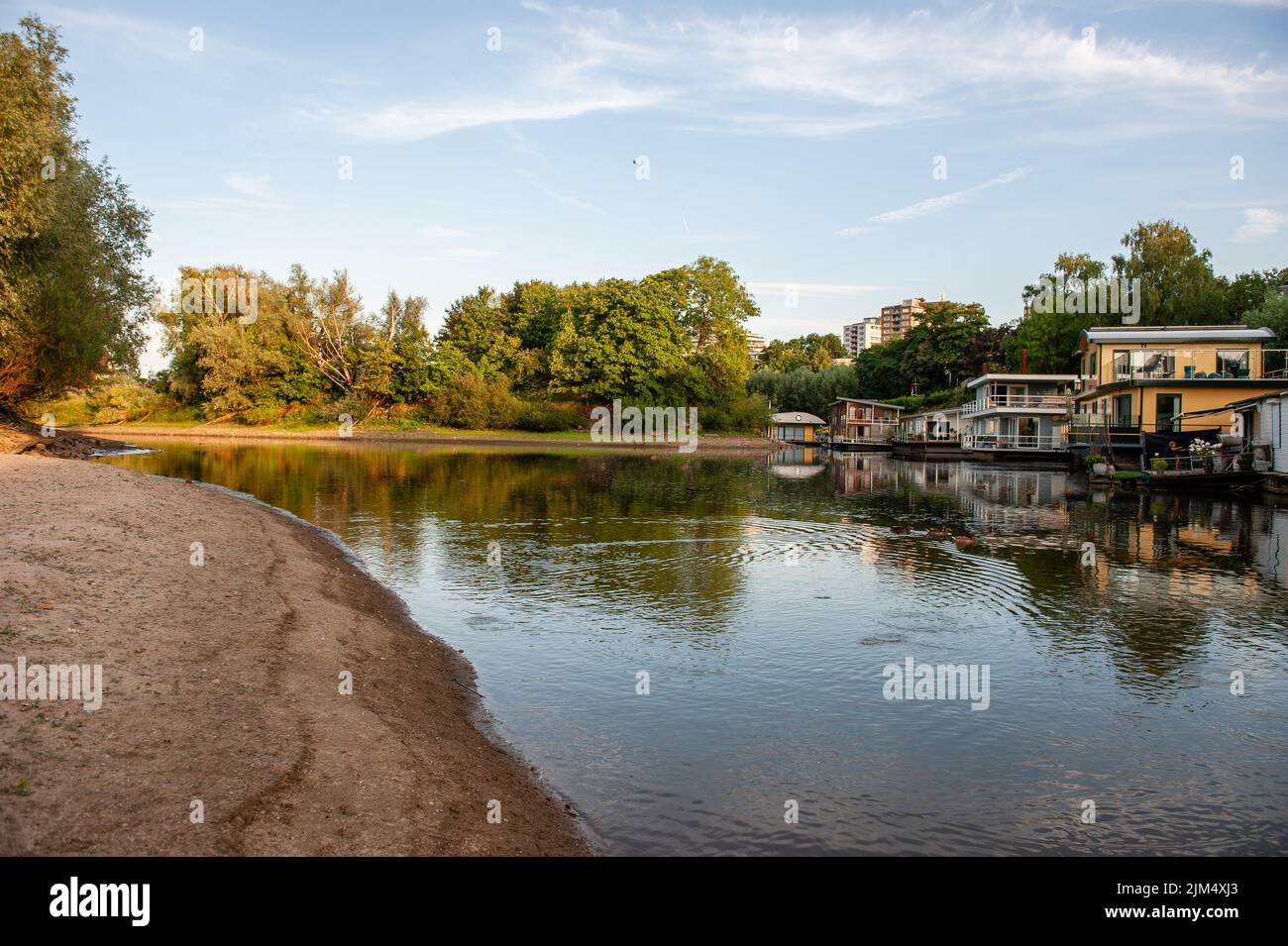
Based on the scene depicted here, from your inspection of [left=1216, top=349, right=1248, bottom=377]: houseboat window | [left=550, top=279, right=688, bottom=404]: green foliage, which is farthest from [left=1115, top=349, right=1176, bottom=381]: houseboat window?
[left=550, top=279, right=688, bottom=404]: green foliage

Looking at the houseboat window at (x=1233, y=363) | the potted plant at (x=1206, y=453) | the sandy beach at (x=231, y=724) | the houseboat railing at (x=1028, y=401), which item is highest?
the houseboat window at (x=1233, y=363)

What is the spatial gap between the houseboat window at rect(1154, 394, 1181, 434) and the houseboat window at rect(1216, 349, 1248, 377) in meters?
4.19

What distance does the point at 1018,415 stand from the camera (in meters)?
81.7

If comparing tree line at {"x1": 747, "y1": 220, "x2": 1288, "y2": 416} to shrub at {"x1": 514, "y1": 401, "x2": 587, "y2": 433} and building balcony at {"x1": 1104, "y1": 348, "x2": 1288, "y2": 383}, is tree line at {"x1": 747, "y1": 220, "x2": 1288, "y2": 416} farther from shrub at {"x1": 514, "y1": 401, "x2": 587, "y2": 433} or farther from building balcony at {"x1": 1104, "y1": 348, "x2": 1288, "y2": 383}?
shrub at {"x1": 514, "y1": 401, "x2": 587, "y2": 433}

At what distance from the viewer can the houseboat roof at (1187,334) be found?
2312 inches

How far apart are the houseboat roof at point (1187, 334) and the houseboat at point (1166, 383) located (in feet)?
0.18

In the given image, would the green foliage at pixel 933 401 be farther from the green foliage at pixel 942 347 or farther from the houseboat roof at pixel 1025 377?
the houseboat roof at pixel 1025 377

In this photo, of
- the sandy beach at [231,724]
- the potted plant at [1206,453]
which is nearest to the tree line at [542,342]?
the potted plant at [1206,453]

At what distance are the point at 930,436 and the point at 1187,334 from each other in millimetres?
46014

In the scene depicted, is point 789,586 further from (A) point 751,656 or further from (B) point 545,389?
(B) point 545,389

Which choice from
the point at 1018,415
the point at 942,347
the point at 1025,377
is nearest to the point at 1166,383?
the point at 1018,415

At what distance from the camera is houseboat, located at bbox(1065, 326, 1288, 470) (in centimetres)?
5488

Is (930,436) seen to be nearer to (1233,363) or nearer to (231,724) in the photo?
(1233,363)
